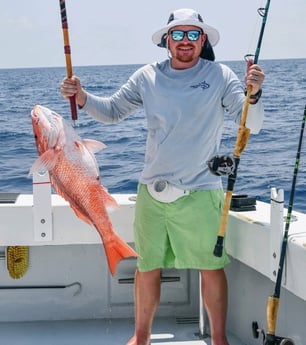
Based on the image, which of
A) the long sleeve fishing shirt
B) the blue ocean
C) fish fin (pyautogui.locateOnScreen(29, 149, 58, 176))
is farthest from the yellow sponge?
the blue ocean

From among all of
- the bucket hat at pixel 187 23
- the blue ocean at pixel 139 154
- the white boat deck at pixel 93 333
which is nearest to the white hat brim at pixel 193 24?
the bucket hat at pixel 187 23

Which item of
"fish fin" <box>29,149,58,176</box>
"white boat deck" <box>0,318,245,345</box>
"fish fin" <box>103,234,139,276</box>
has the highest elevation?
"fish fin" <box>29,149,58,176</box>

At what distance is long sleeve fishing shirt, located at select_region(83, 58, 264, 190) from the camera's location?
3.61m

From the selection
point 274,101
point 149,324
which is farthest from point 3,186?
point 274,101

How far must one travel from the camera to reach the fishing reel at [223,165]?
346 cm

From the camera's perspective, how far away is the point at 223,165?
3463 millimetres

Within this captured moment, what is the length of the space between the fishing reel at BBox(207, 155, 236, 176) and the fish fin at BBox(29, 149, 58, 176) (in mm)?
857

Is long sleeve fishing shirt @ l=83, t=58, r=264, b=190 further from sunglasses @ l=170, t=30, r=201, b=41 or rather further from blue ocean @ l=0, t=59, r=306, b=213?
blue ocean @ l=0, t=59, r=306, b=213

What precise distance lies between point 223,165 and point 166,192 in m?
0.37

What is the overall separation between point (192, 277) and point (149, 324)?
77 cm

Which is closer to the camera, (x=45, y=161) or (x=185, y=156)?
(x=45, y=161)

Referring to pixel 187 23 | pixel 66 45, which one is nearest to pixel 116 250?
pixel 66 45

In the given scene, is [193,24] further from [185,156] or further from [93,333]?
[93,333]

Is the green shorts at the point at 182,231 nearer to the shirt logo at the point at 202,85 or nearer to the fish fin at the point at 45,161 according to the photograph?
the shirt logo at the point at 202,85
